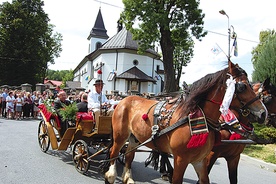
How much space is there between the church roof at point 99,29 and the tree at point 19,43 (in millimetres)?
19468

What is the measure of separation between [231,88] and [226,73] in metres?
0.30

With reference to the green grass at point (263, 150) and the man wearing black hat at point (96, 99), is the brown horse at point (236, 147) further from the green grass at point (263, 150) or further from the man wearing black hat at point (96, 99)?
the green grass at point (263, 150)

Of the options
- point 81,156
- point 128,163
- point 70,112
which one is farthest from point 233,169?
point 70,112

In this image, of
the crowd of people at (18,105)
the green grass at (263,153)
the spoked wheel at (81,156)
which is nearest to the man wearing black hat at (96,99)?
the spoked wheel at (81,156)

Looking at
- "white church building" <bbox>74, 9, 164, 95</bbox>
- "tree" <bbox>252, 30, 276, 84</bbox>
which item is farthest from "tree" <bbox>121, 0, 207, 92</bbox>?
"white church building" <bbox>74, 9, 164, 95</bbox>

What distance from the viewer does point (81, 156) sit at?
18.9ft

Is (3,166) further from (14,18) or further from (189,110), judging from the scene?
(14,18)

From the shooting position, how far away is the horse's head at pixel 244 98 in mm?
3303

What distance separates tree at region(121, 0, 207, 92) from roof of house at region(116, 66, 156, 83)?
56.2 ft

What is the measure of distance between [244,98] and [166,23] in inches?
624

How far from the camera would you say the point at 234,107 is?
3.51 m

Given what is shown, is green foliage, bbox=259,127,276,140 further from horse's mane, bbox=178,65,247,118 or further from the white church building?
the white church building

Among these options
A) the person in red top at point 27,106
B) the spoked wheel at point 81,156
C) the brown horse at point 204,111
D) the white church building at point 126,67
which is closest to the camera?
the brown horse at point 204,111

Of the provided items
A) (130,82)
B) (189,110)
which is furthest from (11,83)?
(189,110)
